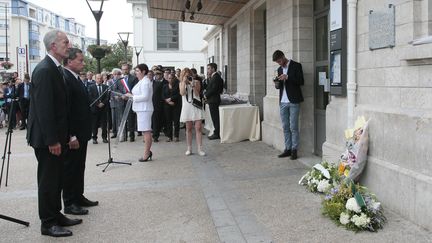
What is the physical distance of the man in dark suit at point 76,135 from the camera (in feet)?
16.7

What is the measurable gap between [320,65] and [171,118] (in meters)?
4.80

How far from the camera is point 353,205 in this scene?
450 centimetres

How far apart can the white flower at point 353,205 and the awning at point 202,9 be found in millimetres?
9040

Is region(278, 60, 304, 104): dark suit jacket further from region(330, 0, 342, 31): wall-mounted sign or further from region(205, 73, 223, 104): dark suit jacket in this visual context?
region(205, 73, 223, 104): dark suit jacket

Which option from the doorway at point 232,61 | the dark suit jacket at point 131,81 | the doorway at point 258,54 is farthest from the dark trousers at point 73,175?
the doorway at point 232,61

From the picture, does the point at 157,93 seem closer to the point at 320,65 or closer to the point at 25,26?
the point at 320,65

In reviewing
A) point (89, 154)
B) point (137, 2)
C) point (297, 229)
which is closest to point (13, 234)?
point (297, 229)

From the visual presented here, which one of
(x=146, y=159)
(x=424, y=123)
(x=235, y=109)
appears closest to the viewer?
(x=424, y=123)

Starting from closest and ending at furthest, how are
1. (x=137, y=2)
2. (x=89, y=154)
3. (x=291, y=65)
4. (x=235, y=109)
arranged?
(x=291, y=65) < (x=89, y=154) < (x=235, y=109) < (x=137, y=2)

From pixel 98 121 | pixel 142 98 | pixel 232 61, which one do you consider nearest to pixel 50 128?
pixel 142 98

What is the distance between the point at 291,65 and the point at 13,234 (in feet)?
17.0

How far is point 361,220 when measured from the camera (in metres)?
4.35

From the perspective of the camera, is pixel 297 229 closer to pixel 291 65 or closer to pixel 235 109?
pixel 291 65

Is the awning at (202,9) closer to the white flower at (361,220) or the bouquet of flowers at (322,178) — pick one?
the bouquet of flowers at (322,178)
